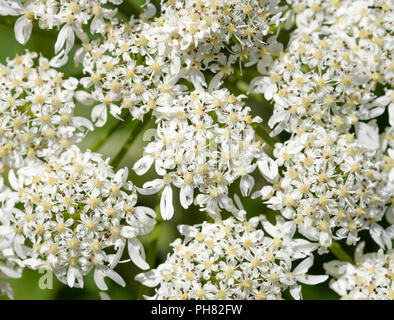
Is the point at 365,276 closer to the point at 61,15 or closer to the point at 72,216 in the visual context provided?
the point at 72,216

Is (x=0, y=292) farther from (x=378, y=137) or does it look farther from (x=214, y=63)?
(x=378, y=137)

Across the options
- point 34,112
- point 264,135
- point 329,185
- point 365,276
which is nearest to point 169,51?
point 264,135

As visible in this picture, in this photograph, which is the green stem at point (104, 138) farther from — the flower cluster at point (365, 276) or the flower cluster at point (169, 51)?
the flower cluster at point (365, 276)

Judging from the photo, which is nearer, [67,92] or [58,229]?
[58,229]

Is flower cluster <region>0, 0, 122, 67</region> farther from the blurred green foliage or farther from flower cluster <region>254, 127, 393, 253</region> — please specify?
flower cluster <region>254, 127, 393, 253</region>

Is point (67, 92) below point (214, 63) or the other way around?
below
